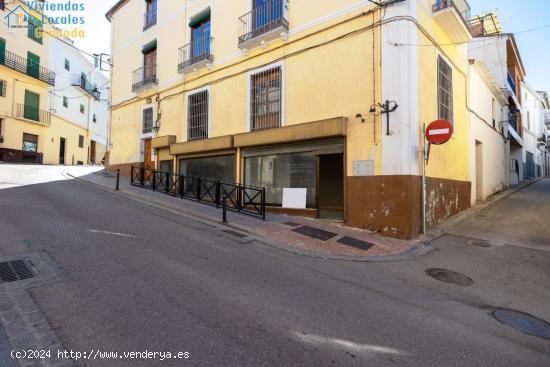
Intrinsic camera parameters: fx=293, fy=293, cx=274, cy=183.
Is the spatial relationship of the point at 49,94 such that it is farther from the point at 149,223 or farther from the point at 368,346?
the point at 368,346

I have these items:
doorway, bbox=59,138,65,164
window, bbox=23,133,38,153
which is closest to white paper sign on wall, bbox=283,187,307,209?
window, bbox=23,133,38,153

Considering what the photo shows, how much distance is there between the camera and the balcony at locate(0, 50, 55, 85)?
72.5 feet

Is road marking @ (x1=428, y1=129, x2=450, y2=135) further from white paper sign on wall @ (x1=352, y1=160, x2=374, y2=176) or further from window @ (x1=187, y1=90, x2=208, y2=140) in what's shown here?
window @ (x1=187, y1=90, x2=208, y2=140)

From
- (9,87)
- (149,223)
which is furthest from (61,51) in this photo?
(149,223)

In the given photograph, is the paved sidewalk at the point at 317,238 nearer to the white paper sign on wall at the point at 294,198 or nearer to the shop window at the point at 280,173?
the white paper sign on wall at the point at 294,198

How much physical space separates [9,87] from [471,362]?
30.9m

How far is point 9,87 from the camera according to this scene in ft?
73.3

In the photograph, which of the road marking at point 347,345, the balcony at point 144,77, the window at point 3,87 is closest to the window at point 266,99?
the balcony at point 144,77

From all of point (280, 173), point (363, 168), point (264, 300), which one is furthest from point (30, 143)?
point (264, 300)

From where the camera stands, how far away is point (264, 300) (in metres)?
3.84

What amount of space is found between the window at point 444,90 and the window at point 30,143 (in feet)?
94.2

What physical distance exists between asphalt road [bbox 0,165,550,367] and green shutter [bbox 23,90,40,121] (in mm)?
22270

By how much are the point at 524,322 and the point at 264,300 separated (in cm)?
338

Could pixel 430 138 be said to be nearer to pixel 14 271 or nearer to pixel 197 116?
pixel 14 271
